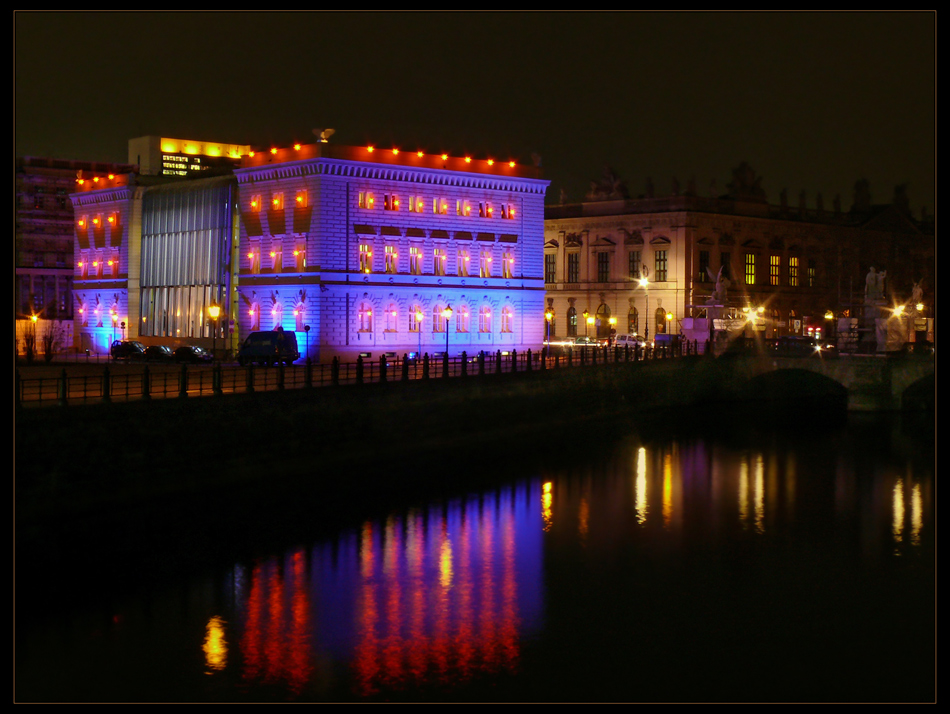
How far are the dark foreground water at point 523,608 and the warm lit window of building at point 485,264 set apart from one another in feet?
125

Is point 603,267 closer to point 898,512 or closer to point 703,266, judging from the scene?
point 703,266

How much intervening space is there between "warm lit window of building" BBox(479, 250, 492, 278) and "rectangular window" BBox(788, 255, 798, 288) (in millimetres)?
48054

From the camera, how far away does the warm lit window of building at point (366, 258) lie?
250 ft

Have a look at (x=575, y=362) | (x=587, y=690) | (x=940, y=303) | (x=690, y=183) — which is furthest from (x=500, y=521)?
(x=690, y=183)

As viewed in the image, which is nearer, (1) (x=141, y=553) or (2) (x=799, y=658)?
(2) (x=799, y=658)

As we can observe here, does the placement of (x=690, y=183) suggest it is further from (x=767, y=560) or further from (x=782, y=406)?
(x=767, y=560)

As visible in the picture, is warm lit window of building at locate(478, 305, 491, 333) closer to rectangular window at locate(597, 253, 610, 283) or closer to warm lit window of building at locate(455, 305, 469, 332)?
warm lit window of building at locate(455, 305, 469, 332)

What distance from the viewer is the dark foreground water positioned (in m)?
25.4

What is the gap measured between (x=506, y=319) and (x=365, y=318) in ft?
38.7

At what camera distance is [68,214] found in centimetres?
12900

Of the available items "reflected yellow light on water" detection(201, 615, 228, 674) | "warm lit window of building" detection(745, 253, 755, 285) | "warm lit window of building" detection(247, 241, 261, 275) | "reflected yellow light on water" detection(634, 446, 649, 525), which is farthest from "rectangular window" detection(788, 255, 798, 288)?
"reflected yellow light on water" detection(201, 615, 228, 674)

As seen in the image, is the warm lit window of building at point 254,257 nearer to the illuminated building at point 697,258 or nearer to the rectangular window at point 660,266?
the illuminated building at point 697,258

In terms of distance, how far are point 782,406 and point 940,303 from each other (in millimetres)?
52560

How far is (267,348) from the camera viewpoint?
63312 mm
